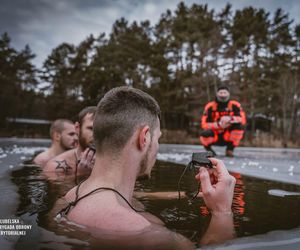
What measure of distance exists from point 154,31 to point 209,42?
7950 mm

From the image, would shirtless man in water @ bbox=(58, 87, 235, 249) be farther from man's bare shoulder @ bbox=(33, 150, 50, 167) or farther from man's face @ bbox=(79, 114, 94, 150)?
man's bare shoulder @ bbox=(33, 150, 50, 167)

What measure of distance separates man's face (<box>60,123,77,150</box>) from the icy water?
203cm

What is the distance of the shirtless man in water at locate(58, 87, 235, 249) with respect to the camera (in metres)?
1.49

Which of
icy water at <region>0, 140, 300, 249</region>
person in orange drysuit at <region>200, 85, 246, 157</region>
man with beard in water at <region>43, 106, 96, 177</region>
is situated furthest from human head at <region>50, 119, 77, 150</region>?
person in orange drysuit at <region>200, 85, 246, 157</region>

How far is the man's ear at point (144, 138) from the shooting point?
5.40 feet

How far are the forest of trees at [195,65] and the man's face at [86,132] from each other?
2358cm

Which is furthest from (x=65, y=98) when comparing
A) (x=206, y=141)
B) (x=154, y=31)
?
(x=206, y=141)

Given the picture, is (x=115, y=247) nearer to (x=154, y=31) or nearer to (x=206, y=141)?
Answer: (x=206, y=141)

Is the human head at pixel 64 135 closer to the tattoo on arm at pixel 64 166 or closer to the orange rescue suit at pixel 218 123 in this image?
the tattoo on arm at pixel 64 166

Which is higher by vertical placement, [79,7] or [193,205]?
[79,7]

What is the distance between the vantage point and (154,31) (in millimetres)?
32344

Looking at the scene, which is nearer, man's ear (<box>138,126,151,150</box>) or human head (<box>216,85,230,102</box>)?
man's ear (<box>138,126,151,150</box>)

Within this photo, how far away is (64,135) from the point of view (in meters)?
5.52

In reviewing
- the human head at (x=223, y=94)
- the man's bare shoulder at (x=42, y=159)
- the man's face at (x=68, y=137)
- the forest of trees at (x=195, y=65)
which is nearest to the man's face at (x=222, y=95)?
the human head at (x=223, y=94)
